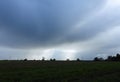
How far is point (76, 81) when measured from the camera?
32.2m

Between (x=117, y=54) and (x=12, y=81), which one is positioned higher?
(x=117, y=54)

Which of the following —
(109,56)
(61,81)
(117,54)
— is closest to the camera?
(61,81)

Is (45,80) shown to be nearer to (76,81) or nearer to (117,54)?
(76,81)

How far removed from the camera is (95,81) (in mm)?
31656

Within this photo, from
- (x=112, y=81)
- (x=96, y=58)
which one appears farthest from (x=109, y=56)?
(x=112, y=81)

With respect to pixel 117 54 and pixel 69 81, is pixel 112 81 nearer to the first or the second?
pixel 69 81

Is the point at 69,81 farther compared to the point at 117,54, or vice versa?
the point at 117,54

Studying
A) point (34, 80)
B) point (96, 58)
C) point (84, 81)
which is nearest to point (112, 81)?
point (84, 81)

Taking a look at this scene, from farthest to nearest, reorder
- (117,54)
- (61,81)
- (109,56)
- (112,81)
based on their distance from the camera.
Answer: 1. (109,56)
2. (117,54)
3. (112,81)
4. (61,81)

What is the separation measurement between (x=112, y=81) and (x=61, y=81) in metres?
6.39

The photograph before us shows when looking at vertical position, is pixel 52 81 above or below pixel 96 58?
below

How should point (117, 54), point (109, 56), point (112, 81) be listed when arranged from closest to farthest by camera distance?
point (112, 81) < point (117, 54) < point (109, 56)

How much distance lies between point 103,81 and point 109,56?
11555 cm

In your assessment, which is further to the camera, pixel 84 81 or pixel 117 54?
pixel 117 54
